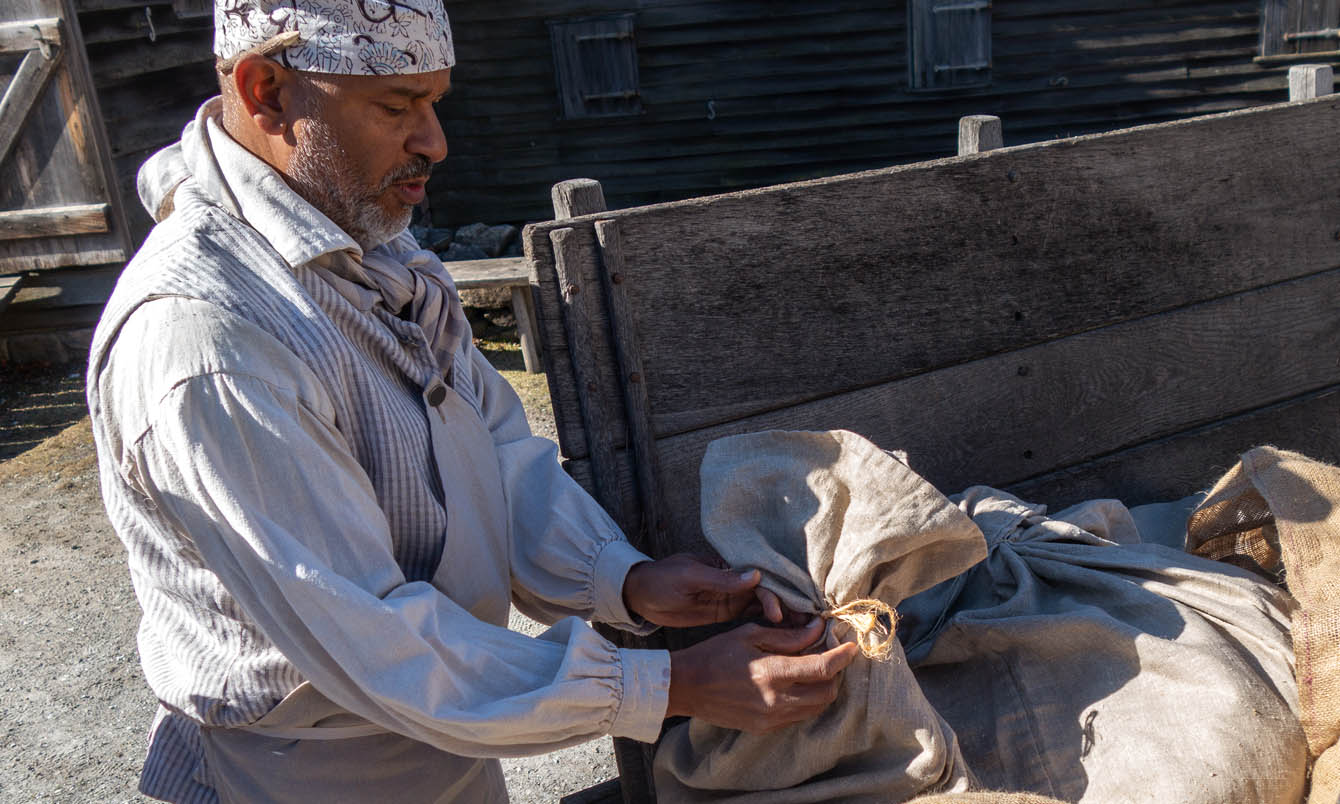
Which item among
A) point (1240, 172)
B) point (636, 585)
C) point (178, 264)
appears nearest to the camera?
point (178, 264)

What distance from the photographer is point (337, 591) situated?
51.8 inches

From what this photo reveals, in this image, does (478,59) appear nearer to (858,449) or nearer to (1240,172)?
(1240,172)

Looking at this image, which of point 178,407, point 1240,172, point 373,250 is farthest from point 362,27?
point 1240,172

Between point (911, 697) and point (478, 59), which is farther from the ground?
point (478, 59)

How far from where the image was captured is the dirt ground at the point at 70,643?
129 inches

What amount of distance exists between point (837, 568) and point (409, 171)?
845mm

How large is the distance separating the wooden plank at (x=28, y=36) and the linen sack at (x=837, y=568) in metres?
6.65

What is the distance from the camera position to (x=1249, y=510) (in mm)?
2064

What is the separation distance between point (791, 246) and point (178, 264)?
1092mm

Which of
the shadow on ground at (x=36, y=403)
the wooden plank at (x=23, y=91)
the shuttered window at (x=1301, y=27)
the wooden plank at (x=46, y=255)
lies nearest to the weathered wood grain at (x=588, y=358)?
the shadow on ground at (x=36, y=403)

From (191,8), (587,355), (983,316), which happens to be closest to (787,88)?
(191,8)

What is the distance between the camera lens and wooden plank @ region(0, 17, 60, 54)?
22.0ft

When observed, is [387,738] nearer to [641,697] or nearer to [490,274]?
[641,697]

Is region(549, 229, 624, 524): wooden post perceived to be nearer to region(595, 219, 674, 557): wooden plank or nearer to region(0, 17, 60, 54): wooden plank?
region(595, 219, 674, 557): wooden plank
